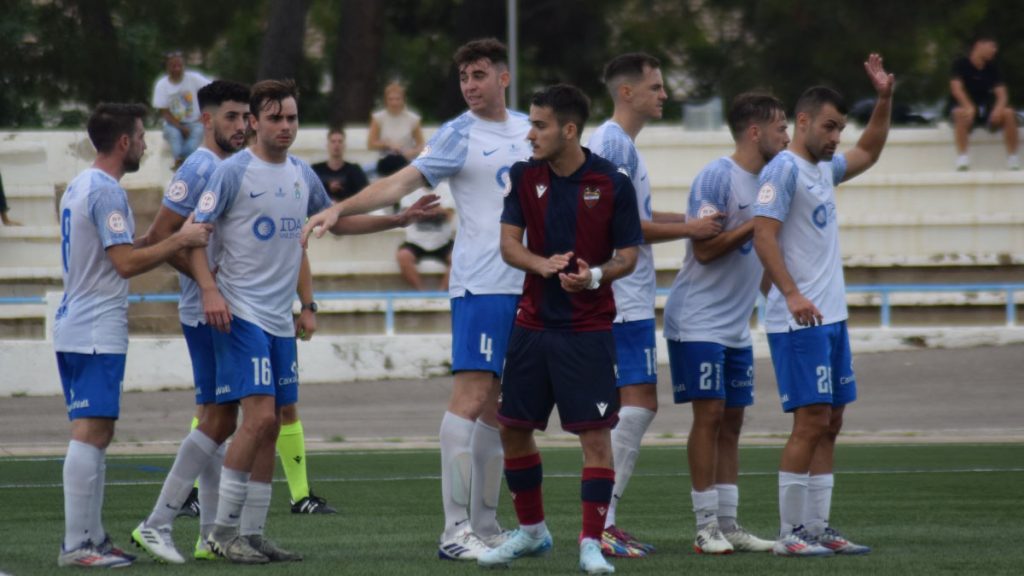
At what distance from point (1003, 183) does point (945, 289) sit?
2.32 meters

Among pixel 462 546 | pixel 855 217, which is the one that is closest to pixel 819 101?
pixel 462 546

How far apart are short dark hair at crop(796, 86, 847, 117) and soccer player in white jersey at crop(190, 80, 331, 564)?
2397 millimetres

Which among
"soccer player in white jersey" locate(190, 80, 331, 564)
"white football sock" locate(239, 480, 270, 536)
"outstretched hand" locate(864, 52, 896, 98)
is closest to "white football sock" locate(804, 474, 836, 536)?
"outstretched hand" locate(864, 52, 896, 98)

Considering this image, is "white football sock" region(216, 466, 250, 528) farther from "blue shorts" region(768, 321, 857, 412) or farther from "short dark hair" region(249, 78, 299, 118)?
"blue shorts" region(768, 321, 857, 412)

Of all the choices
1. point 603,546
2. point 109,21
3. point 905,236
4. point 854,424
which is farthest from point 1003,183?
point 603,546

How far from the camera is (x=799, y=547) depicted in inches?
332

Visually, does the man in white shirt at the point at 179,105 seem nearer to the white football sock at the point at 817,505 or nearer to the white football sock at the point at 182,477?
the white football sock at the point at 182,477

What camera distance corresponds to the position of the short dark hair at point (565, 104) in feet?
26.3

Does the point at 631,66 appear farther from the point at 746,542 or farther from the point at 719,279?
the point at 746,542

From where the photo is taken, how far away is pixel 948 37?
3027cm

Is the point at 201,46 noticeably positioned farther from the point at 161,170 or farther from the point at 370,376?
the point at 370,376

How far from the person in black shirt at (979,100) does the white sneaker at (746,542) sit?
48.0 feet

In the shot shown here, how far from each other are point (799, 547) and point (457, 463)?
64.4 inches

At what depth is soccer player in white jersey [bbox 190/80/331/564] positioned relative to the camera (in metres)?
8.36
